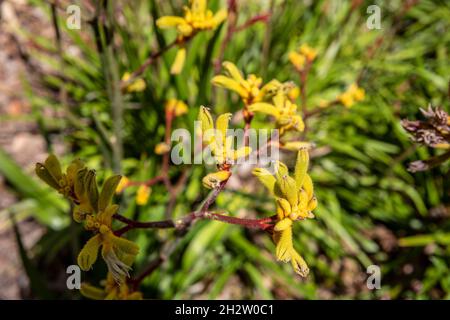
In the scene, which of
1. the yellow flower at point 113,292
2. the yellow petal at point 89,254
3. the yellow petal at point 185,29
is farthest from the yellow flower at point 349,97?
the yellow petal at point 89,254

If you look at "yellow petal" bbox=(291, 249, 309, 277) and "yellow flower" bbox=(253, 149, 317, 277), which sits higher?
"yellow flower" bbox=(253, 149, 317, 277)

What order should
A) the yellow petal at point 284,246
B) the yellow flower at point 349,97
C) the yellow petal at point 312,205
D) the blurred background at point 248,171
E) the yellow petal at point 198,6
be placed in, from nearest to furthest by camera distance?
the yellow petal at point 284,246
the yellow petal at point 312,205
the yellow petal at point 198,6
the yellow flower at point 349,97
the blurred background at point 248,171

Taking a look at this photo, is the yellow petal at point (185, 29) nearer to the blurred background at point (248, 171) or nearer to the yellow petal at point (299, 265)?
the blurred background at point (248, 171)

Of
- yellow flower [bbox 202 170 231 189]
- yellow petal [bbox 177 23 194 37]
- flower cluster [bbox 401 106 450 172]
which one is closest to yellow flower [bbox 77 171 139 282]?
yellow flower [bbox 202 170 231 189]

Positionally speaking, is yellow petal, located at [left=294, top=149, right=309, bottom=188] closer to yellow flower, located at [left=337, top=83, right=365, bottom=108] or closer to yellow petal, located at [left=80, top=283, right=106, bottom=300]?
yellow petal, located at [left=80, top=283, right=106, bottom=300]

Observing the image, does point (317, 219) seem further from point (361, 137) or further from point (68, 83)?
point (68, 83)

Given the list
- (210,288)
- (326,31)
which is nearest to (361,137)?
(326,31)
